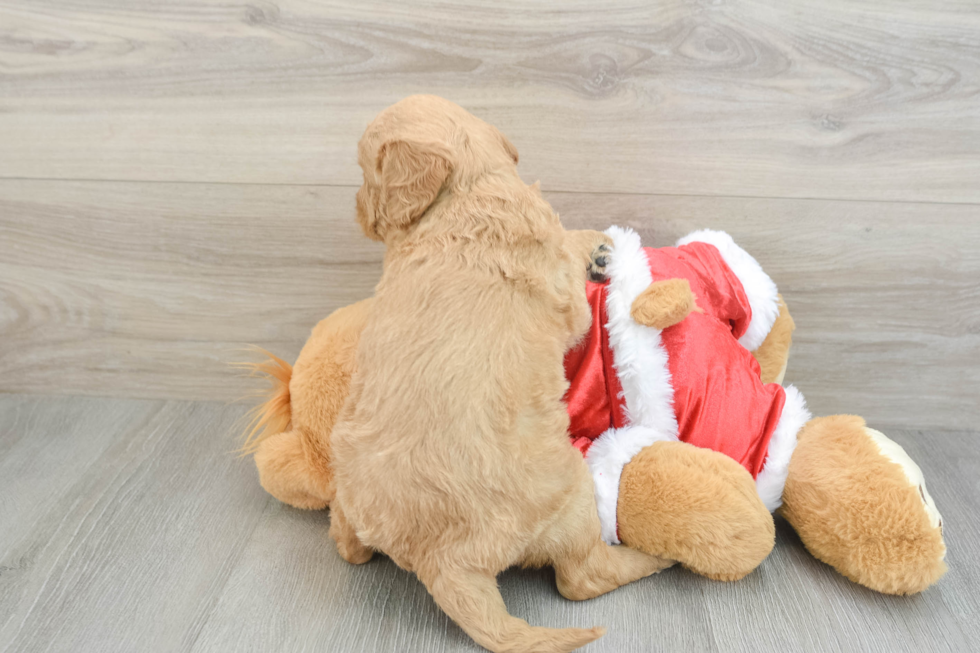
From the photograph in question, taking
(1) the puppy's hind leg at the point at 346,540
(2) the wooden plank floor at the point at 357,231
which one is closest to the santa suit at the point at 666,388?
(2) the wooden plank floor at the point at 357,231

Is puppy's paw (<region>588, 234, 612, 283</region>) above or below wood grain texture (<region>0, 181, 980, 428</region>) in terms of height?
above

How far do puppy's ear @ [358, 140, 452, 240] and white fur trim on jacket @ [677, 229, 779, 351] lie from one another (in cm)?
40

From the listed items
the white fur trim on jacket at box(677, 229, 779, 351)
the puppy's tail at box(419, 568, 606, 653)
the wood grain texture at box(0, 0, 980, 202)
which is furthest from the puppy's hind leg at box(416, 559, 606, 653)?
the wood grain texture at box(0, 0, 980, 202)

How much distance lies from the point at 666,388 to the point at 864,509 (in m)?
0.24

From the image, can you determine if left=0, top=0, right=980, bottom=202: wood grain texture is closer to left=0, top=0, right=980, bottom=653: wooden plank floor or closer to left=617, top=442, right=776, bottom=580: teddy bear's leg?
left=0, top=0, right=980, bottom=653: wooden plank floor

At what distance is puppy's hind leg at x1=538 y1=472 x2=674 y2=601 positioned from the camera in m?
0.64

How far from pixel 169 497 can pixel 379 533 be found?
417 millimetres

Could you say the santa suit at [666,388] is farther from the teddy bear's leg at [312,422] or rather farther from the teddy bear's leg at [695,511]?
the teddy bear's leg at [312,422]

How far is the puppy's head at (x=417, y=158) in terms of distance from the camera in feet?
1.94

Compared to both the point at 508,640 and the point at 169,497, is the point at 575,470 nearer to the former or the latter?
the point at 508,640

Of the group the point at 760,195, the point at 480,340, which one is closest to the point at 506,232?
the point at 480,340

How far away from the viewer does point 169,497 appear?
2.88 ft

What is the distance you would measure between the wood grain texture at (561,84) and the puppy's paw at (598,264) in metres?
0.19

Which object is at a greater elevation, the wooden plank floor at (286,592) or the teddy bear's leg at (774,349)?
the teddy bear's leg at (774,349)
